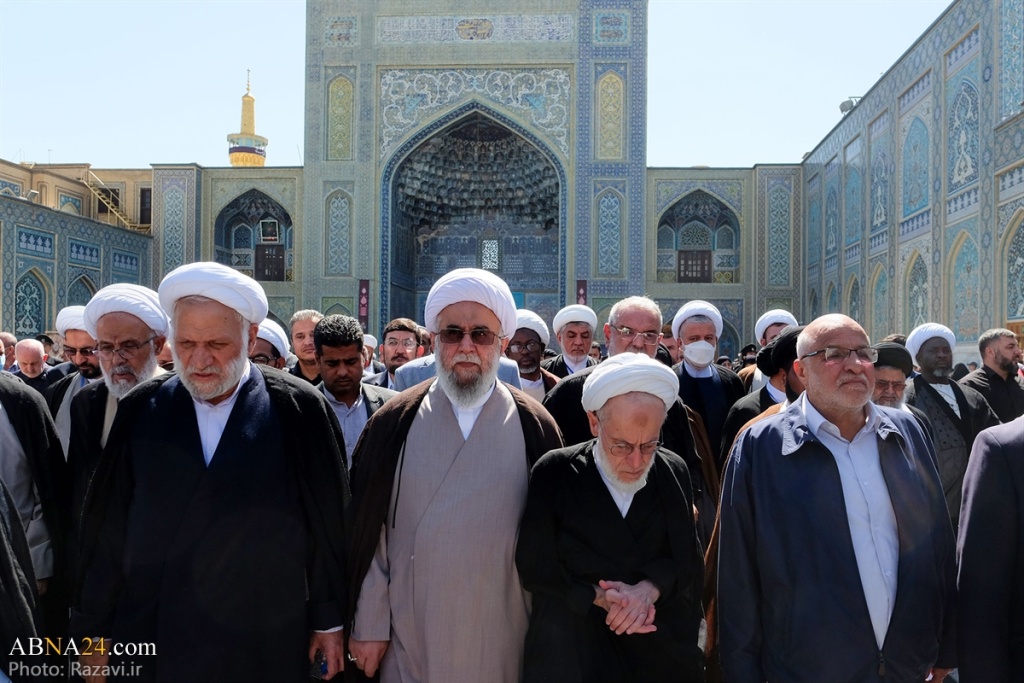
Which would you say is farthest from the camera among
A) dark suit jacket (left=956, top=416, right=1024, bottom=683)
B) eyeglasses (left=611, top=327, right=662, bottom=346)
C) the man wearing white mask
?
the man wearing white mask

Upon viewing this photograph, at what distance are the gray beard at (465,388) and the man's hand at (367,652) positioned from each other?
58cm

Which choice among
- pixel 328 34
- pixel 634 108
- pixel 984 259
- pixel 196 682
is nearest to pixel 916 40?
pixel 984 259

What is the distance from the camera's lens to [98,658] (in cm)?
178

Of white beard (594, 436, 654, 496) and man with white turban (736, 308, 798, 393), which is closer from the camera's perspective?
white beard (594, 436, 654, 496)

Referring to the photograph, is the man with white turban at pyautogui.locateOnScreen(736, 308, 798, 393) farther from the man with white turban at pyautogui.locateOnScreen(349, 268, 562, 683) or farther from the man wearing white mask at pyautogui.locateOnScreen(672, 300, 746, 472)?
the man with white turban at pyautogui.locateOnScreen(349, 268, 562, 683)

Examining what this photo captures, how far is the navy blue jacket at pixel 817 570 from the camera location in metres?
1.75

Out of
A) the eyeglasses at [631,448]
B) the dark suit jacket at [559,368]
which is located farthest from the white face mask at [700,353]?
the eyeglasses at [631,448]

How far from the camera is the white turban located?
6.89 feet

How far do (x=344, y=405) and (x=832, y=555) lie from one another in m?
1.64

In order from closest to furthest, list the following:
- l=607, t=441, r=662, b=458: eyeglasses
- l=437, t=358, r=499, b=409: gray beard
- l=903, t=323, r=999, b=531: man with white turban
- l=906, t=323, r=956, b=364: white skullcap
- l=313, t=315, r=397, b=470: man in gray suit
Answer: l=607, t=441, r=662, b=458: eyeglasses
l=437, t=358, r=499, b=409: gray beard
l=313, t=315, r=397, b=470: man in gray suit
l=903, t=323, r=999, b=531: man with white turban
l=906, t=323, r=956, b=364: white skullcap

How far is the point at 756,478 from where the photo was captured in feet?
6.11

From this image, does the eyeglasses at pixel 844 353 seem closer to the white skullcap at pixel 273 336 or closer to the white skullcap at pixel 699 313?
the white skullcap at pixel 699 313

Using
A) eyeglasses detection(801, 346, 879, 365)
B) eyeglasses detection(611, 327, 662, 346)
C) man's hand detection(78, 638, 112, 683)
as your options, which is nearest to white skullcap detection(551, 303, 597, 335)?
eyeglasses detection(611, 327, 662, 346)

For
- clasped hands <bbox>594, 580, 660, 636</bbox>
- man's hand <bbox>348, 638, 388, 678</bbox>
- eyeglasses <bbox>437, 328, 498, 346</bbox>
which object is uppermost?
eyeglasses <bbox>437, 328, 498, 346</bbox>
